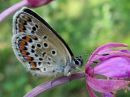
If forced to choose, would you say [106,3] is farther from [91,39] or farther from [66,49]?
[66,49]

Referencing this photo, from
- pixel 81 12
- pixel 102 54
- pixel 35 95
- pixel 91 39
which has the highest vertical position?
pixel 81 12

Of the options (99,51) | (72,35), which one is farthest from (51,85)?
(72,35)

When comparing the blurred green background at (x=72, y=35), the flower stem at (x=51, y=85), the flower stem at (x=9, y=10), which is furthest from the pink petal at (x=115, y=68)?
the blurred green background at (x=72, y=35)

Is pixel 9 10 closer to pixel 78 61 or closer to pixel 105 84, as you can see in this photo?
pixel 78 61

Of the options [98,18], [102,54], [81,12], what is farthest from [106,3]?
[102,54]

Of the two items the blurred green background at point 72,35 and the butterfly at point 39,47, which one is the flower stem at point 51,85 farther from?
the blurred green background at point 72,35

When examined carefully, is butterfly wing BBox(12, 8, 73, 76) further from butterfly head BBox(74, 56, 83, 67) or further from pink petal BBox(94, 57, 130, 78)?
pink petal BBox(94, 57, 130, 78)

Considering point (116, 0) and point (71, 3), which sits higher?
point (71, 3)
